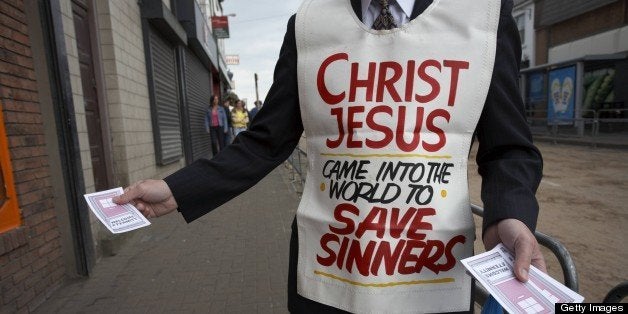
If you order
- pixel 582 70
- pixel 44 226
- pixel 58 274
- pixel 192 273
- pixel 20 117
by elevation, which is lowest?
pixel 192 273

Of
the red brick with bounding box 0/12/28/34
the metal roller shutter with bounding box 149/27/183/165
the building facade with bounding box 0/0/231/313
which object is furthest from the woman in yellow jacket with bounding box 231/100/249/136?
the red brick with bounding box 0/12/28/34

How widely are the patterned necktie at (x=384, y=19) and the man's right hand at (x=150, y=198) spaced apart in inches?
34.2

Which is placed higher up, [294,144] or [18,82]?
[18,82]

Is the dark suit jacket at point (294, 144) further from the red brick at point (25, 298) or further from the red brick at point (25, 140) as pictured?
the red brick at point (25, 298)

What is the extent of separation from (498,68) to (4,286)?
3.41 meters

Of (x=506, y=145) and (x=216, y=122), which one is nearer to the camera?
(x=506, y=145)

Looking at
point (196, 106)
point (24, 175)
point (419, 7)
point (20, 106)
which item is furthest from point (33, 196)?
point (196, 106)

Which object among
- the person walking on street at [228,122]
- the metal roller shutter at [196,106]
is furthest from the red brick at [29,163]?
the person walking on street at [228,122]

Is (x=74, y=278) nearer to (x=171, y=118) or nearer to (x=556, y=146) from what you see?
(x=171, y=118)

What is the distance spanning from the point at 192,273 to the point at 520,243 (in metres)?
3.46

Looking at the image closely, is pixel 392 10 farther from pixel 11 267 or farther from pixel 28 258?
pixel 28 258

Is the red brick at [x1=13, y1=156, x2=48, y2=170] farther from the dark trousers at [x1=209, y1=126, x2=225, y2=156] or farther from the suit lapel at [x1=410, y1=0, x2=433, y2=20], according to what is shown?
the dark trousers at [x1=209, y1=126, x2=225, y2=156]

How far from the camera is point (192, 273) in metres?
3.90

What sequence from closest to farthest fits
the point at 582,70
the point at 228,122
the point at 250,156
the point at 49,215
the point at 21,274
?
1. the point at 250,156
2. the point at 21,274
3. the point at 49,215
4. the point at 228,122
5. the point at 582,70
